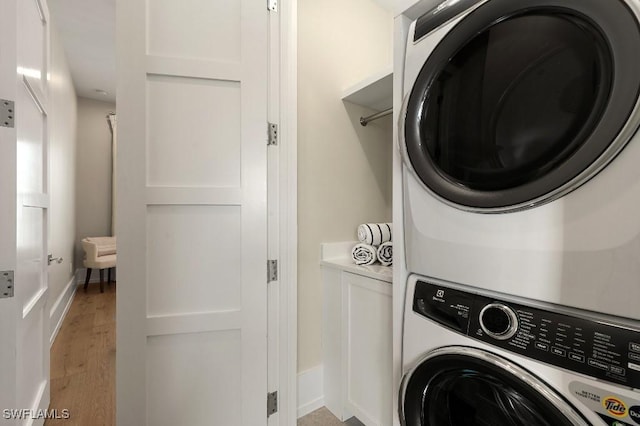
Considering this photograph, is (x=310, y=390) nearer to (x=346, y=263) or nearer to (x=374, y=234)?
(x=346, y=263)

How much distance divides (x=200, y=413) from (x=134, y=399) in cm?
27

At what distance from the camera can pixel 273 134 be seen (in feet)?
4.41

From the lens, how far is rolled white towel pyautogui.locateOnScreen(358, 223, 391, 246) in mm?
1509

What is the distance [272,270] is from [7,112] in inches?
44.0

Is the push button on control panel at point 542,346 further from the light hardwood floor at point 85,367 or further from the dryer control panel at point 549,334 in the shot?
the light hardwood floor at point 85,367

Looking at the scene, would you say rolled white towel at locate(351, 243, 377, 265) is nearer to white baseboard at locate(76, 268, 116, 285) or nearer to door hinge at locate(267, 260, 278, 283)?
door hinge at locate(267, 260, 278, 283)

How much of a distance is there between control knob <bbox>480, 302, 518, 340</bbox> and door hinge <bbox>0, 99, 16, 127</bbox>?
5.21 feet

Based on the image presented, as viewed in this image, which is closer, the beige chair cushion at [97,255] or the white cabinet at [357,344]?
the white cabinet at [357,344]

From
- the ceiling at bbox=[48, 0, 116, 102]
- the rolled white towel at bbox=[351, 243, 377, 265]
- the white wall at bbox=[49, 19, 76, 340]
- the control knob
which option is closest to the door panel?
the rolled white towel at bbox=[351, 243, 377, 265]

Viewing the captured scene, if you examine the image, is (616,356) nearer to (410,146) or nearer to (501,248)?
(501,248)

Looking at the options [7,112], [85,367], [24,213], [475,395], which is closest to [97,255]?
[85,367]

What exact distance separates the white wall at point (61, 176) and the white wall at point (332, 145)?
221cm

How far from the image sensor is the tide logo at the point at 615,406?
0.48m

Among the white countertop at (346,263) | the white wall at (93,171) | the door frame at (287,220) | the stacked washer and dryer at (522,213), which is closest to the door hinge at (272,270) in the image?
the door frame at (287,220)
